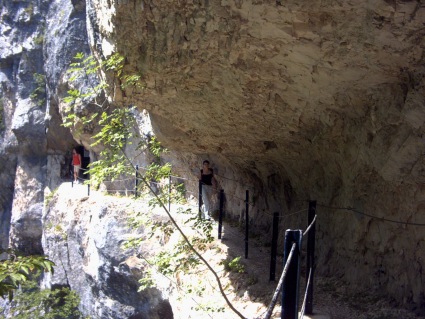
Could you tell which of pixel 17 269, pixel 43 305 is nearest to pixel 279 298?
pixel 17 269

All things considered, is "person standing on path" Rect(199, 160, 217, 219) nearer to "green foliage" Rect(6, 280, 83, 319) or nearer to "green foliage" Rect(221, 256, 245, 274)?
"green foliage" Rect(221, 256, 245, 274)

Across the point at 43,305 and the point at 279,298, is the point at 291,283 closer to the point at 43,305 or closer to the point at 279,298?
the point at 279,298

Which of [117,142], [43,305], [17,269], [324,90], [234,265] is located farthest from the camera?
[43,305]

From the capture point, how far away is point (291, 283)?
2.33 meters

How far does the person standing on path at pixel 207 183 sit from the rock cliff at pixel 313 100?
3.22 ft

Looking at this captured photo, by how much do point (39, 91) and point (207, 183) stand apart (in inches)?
432

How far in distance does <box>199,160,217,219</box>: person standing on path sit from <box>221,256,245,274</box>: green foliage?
189 cm

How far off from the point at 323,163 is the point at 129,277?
5.11 meters

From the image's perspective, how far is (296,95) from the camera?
17.2 feet

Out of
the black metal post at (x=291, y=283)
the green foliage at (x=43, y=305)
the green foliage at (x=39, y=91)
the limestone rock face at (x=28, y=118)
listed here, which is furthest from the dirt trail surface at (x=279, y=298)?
the green foliage at (x=39, y=91)

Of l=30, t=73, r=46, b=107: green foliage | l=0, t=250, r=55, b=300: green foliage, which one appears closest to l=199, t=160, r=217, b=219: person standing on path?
l=0, t=250, r=55, b=300: green foliage

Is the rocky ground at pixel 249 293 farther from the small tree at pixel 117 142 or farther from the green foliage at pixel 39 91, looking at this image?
the green foliage at pixel 39 91

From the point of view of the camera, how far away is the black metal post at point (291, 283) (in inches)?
89.4

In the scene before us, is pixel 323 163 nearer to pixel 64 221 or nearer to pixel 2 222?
pixel 64 221
